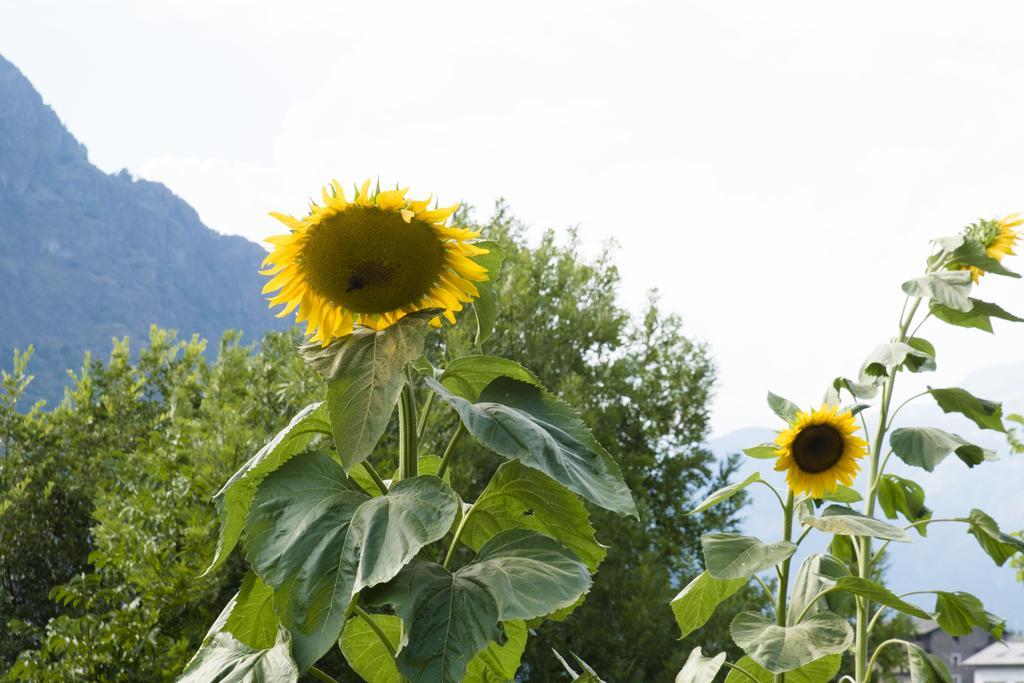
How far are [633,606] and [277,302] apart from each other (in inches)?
279

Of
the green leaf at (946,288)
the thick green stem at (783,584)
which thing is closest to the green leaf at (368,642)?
the thick green stem at (783,584)

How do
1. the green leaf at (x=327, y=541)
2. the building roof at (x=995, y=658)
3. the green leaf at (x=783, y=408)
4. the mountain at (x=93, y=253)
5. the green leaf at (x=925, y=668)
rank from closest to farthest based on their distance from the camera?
the green leaf at (x=327, y=541), the green leaf at (x=925, y=668), the green leaf at (x=783, y=408), the building roof at (x=995, y=658), the mountain at (x=93, y=253)

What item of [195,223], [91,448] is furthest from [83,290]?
[91,448]

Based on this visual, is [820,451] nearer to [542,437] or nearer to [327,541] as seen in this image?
[542,437]

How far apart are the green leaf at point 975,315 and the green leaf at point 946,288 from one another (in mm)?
31

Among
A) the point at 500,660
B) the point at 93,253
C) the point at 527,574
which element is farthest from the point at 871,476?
the point at 93,253

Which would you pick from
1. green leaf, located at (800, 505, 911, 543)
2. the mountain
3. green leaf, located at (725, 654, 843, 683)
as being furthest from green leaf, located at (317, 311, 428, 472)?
the mountain

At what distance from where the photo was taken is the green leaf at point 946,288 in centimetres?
221

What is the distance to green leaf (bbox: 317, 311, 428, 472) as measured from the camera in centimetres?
102

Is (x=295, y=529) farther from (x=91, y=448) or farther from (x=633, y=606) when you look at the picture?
(x=91, y=448)

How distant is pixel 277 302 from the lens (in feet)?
3.89

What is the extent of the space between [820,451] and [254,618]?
1530mm

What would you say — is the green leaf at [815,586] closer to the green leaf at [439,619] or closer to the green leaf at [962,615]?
the green leaf at [962,615]

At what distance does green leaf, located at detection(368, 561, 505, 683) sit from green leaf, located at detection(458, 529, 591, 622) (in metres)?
0.01
